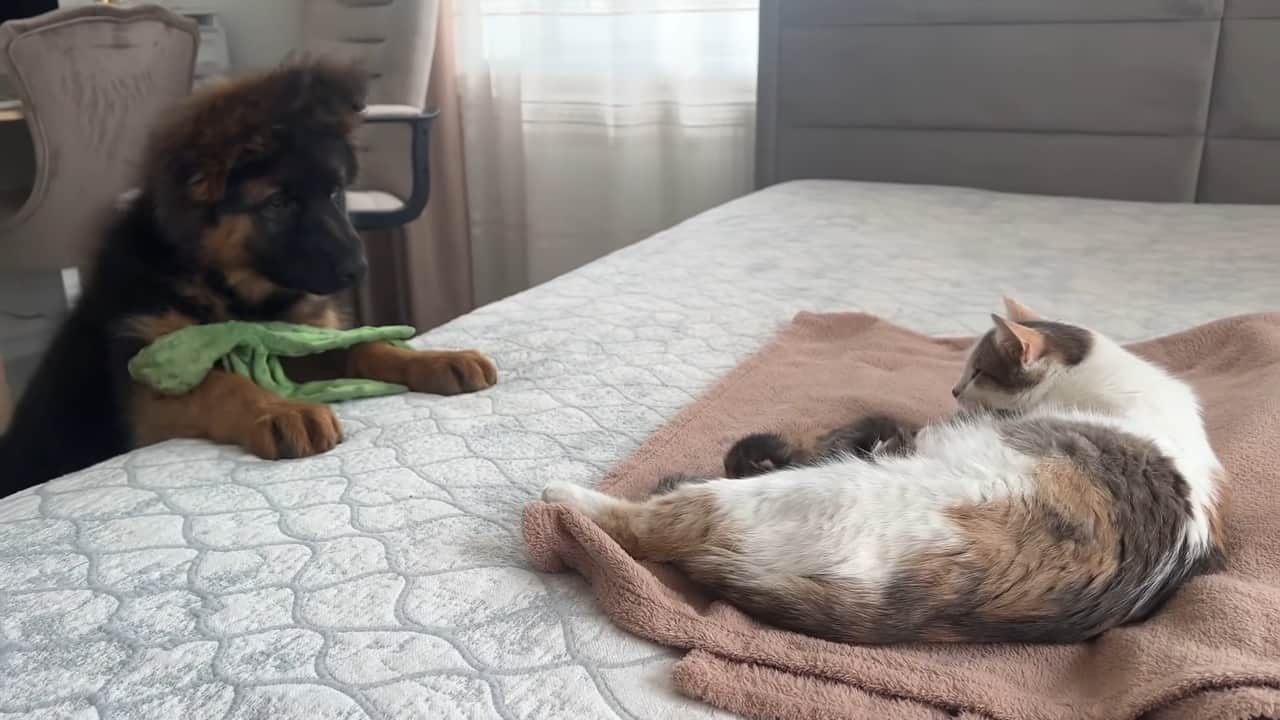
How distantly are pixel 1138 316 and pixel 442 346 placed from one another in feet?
3.51

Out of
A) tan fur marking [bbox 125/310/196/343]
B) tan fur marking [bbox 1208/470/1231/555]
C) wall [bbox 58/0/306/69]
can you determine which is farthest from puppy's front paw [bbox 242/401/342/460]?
wall [bbox 58/0/306/69]

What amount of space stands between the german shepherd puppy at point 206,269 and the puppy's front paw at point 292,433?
0.16 metres

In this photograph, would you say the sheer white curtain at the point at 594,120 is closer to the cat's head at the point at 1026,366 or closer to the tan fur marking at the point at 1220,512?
the cat's head at the point at 1026,366

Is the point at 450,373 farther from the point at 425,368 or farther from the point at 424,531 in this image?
the point at 424,531

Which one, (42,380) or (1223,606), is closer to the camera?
(1223,606)

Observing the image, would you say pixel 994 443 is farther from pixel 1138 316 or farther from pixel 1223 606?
pixel 1138 316

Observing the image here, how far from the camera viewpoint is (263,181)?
129cm

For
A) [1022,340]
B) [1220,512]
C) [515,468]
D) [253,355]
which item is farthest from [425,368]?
[1220,512]

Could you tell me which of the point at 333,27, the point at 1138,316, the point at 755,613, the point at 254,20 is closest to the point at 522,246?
the point at 333,27

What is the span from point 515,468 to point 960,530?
1.50ft

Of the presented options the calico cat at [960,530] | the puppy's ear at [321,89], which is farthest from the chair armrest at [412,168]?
the calico cat at [960,530]

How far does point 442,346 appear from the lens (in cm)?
141

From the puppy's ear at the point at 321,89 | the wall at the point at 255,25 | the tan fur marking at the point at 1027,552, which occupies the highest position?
the wall at the point at 255,25

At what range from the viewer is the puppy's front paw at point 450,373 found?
122cm
